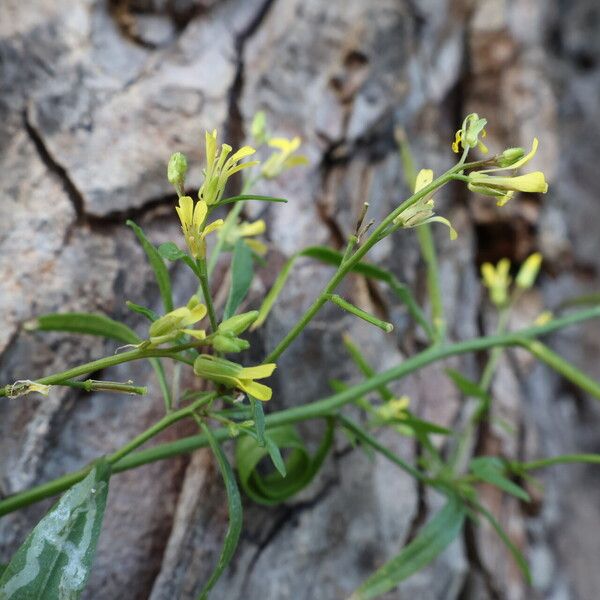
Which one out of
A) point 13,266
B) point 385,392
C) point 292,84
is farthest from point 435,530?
point 292,84

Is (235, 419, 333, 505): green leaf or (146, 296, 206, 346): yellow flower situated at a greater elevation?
(146, 296, 206, 346): yellow flower

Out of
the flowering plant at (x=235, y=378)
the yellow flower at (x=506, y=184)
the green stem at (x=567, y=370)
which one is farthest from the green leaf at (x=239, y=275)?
the green stem at (x=567, y=370)

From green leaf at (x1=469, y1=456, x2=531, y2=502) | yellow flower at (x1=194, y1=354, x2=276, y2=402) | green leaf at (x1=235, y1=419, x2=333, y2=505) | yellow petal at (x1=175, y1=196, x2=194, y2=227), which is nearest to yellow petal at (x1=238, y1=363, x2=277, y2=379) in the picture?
yellow flower at (x1=194, y1=354, x2=276, y2=402)

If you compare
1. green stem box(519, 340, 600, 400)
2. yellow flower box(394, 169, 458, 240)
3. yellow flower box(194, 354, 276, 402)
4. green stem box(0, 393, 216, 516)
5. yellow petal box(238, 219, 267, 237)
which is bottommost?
green stem box(0, 393, 216, 516)

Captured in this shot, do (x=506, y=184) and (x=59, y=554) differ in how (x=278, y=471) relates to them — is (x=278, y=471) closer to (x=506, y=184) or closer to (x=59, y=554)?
(x=59, y=554)

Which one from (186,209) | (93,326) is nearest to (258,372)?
(186,209)

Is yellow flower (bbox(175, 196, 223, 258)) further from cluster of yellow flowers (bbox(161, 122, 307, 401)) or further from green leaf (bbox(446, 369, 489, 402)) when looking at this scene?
green leaf (bbox(446, 369, 489, 402))

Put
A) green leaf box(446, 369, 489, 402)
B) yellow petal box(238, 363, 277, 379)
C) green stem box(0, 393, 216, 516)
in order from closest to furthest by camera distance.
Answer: yellow petal box(238, 363, 277, 379)
green stem box(0, 393, 216, 516)
green leaf box(446, 369, 489, 402)
